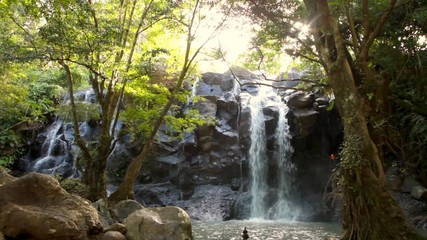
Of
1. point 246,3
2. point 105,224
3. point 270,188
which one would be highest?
point 246,3

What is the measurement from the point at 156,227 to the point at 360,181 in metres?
5.00

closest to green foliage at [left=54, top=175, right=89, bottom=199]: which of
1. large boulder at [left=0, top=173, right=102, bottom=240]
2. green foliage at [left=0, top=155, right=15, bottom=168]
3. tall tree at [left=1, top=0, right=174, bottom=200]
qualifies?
tall tree at [left=1, top=0, right=174, bottom=200]

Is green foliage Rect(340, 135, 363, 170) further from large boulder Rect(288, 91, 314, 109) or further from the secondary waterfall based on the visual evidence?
large boulder Rect(288, 91, 314, 109)

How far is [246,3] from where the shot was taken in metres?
11.1

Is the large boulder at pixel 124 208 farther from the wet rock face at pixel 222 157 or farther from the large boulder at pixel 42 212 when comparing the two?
the wet rock face at pixel 222 157

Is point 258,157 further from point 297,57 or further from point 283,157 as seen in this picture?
point 297,57

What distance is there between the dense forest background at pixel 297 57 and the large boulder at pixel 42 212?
431 centimetres

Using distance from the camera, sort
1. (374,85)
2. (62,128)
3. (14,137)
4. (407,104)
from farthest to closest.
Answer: (62,128) < (14,137) < (407,104) < (374,85)

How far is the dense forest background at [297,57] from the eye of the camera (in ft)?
24.4

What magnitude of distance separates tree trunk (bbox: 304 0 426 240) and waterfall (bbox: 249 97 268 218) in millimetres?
14040

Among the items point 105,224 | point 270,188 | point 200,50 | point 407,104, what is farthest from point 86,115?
point 407,104

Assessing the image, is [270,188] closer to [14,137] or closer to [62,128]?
[62,128]

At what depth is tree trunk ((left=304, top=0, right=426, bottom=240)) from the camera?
6750 millimetres

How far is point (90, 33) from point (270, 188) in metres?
14.9
